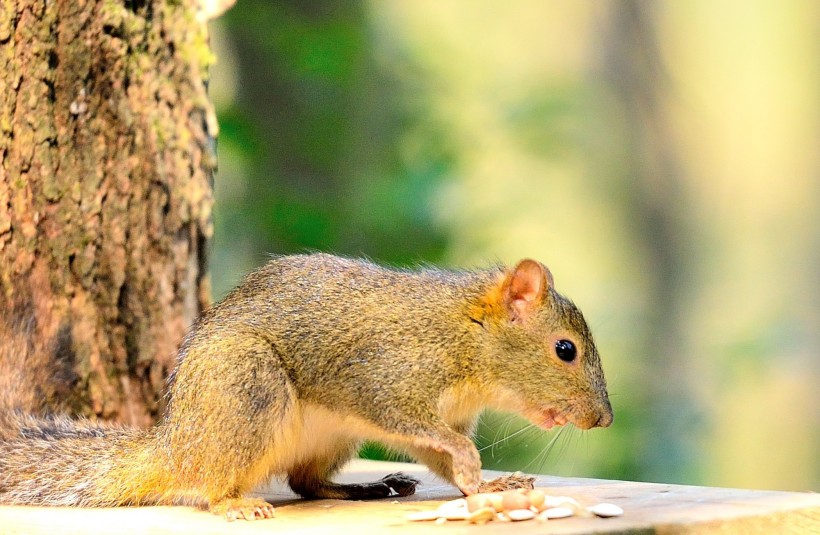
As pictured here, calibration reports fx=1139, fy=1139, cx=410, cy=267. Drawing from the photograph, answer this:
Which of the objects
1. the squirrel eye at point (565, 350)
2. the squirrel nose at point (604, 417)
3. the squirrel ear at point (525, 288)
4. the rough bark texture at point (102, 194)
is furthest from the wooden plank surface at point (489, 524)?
the rough bark texture at point (102, 194)

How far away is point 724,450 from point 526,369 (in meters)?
6.60

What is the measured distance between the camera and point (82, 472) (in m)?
3.42

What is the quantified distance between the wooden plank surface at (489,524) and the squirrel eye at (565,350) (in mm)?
419

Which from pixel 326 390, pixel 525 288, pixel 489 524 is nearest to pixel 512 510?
pixel 489 524

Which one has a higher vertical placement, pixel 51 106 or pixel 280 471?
pixel 51 106

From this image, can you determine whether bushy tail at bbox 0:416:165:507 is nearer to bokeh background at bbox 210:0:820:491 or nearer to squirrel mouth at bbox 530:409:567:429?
squirrel mouth at bbox 530:409:567:429

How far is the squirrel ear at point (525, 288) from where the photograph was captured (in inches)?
143

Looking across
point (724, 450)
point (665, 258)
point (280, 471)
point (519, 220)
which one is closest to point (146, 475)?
point (280, 471)

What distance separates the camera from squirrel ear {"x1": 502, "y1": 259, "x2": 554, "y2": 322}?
362cm

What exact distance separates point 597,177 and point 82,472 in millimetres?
6808

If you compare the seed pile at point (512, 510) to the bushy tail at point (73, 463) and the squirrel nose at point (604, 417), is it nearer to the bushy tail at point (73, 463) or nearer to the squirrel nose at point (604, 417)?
the squirrel nose at point (604, 417)

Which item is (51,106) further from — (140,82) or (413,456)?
(413,456)

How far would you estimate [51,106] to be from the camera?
4055 mm

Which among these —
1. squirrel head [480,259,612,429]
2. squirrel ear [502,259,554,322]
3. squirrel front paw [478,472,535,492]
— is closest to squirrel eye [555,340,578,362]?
squirrel head [480,259,612,429]
